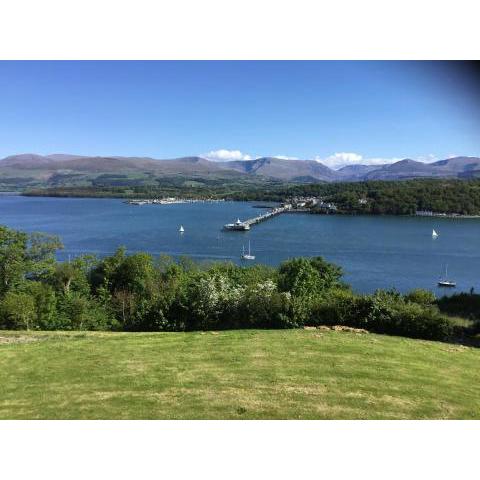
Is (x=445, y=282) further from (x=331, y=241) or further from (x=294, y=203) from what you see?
(x=294, y=203)

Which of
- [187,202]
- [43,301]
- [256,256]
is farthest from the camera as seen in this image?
[187,202]

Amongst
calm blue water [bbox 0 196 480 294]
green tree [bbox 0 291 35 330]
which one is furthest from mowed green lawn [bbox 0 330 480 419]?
calm blue water [bbox 0 196 480 294]

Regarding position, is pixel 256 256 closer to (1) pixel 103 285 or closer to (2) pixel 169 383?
(1) pixel 103 285

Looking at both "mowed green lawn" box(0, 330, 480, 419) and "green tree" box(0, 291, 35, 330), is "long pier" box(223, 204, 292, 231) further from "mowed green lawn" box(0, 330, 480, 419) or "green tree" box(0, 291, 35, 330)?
"mowed green lawn" box(0, 330, 480, 419)

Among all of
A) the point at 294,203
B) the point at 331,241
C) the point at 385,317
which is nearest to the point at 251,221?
the point at 331,241

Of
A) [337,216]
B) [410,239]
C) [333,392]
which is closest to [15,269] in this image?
[333,392]

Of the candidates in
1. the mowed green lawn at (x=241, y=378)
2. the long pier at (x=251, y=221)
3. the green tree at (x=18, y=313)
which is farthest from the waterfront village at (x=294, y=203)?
the mowed green lawn at (x=241, y=378)

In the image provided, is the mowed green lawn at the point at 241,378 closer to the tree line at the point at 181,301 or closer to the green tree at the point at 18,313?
the tree line at the point at 181,301

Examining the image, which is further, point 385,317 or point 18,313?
point 18,313
